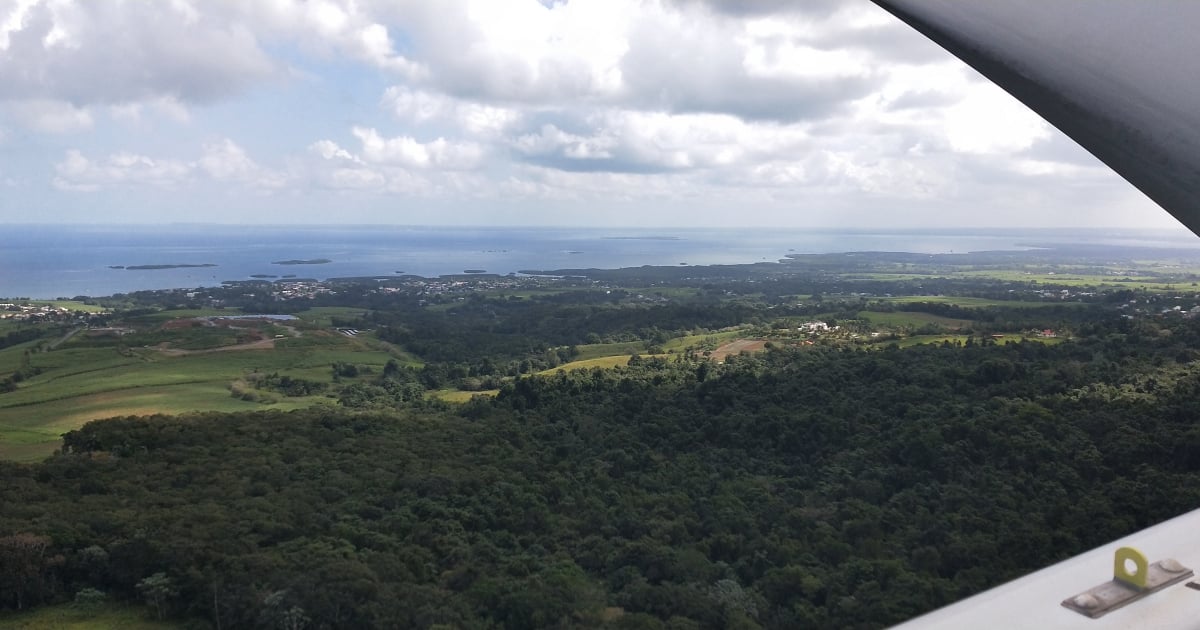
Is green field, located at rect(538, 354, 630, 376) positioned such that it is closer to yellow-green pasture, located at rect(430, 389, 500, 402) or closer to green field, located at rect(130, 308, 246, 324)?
yellow-green pasture, located at rect(430, 389, 500, 402)

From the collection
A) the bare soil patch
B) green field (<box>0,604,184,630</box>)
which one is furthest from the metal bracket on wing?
the bare soil patch

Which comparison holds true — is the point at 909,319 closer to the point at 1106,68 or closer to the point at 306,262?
the point at 1106,68

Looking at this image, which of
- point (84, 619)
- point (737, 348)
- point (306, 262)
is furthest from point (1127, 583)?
point (306, 262)

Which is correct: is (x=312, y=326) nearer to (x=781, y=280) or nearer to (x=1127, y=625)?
(x=1127, y=625)

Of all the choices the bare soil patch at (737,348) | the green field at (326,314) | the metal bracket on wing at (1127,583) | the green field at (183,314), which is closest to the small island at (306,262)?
the green field at (326,314)

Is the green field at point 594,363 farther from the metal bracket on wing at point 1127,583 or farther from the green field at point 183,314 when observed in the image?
the metal bracket on wing at point 1127,583

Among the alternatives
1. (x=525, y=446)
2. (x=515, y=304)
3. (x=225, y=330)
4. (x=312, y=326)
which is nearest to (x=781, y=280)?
(x=515, y=304)
